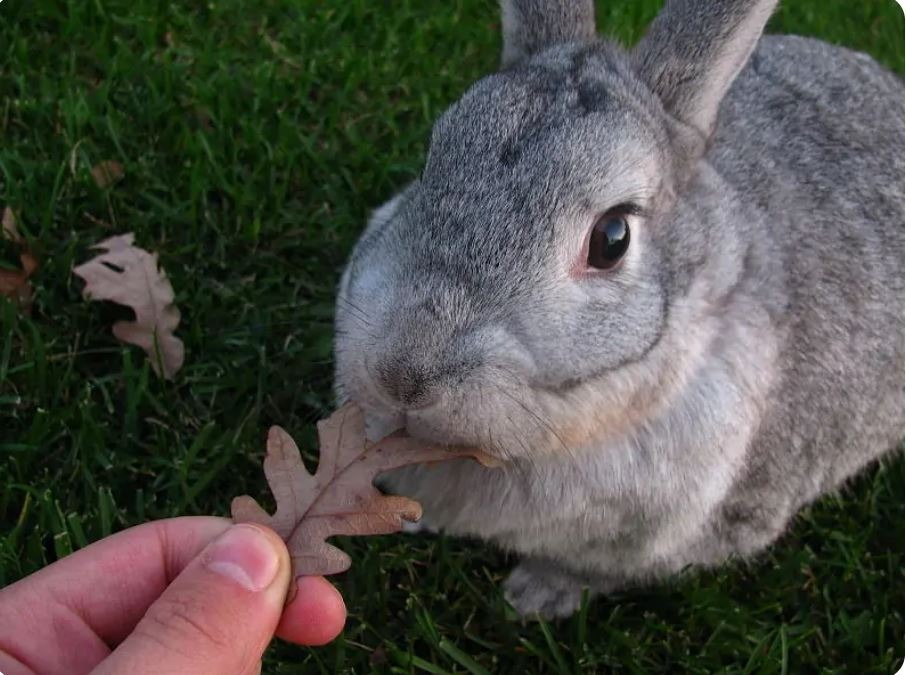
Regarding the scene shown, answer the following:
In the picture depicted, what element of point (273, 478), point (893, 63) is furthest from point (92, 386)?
point (893, 63)

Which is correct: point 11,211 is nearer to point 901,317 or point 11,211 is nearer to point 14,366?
point 14,366

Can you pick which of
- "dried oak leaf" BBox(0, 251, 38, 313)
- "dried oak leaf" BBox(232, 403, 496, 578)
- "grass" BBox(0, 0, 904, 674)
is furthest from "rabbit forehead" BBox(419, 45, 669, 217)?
"dried oak leaf" BBox(0, 251, 38, 313)

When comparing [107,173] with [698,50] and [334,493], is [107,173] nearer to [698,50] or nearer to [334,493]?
[334,493]

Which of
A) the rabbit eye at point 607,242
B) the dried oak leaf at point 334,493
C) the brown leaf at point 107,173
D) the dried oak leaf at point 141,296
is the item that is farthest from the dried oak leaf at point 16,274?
the rabbit eye at point 607,242

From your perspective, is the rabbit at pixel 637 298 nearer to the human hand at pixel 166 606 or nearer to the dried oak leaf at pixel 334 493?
the dried oak leaf at pixel 334 493

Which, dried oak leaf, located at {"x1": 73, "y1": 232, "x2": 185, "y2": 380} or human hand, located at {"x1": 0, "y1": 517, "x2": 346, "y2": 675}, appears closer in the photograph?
human hand, located at {"x1": 0, "y1": 517, "x2": 346, "y2": 675}

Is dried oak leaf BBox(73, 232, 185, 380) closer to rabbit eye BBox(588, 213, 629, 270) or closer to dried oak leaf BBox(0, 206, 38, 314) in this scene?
dried oak leaf BBox(0, 206, 38, 314)

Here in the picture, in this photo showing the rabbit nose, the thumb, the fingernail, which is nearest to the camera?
the thumb
